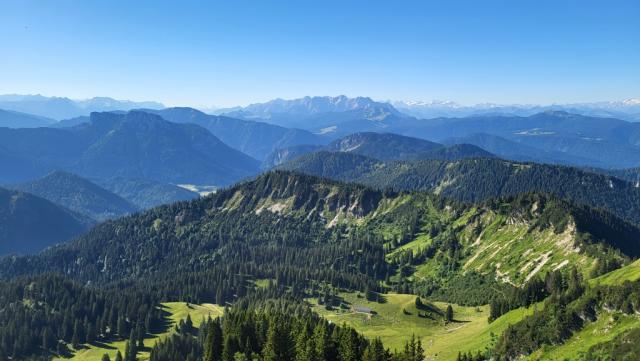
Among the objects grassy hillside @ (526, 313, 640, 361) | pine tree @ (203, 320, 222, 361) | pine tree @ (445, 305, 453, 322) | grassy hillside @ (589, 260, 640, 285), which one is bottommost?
pine tree @ (445, 305, 453, 322)

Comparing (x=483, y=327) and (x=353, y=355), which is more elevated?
(x=353, y=355)

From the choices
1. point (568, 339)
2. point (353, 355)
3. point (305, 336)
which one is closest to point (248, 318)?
point (305, 336)

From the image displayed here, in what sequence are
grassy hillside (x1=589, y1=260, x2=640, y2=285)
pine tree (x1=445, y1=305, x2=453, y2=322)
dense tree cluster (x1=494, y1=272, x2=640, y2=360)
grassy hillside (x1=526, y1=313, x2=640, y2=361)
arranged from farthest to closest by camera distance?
pine tree (x1=445, y1=305, x2=453, y2=322) < grassy hillside (x1=589, y1=260, x2=640, y2=285) < dense tree cluster (x1=494, y1=272, x2=640, y2=360) < grassy hillside (x1=526, y1=313, x2=640, y2=361)

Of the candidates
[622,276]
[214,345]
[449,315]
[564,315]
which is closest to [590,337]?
[564,315]

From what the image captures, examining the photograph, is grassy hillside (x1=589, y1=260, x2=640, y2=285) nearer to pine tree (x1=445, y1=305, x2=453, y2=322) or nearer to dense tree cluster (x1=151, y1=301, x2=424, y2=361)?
dense tree cluster (x1=151, y1=301, x2=424, y2=361)

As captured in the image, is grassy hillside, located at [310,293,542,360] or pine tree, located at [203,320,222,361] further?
grassy hillside, located at [310,293,542,360]

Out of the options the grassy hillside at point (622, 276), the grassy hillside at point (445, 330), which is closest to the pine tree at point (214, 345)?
the grassy hillside at point (445, 330)

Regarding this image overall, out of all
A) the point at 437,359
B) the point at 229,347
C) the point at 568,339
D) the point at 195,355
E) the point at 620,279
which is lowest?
the point at 195,355

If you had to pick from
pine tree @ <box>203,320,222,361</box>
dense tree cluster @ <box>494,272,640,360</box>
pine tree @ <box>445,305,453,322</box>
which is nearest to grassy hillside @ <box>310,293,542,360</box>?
pine tree @ <box>445,305,453,322</box>

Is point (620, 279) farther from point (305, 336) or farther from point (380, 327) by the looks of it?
point (380, 327)

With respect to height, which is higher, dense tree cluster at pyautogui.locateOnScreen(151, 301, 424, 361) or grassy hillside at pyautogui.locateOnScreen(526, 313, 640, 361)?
grassy hillside at pyautogui.locateOnScreen(526, 313, 640, 361)

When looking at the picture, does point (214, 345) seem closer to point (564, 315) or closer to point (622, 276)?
point (564, 315)
